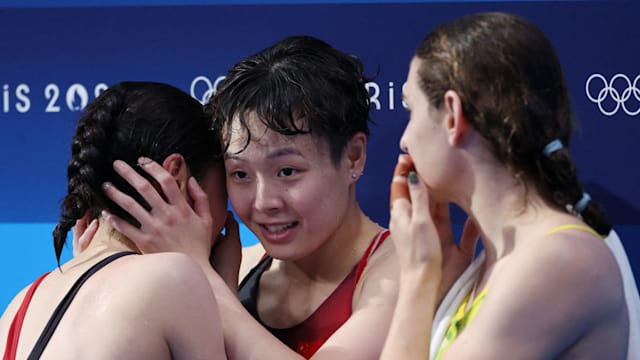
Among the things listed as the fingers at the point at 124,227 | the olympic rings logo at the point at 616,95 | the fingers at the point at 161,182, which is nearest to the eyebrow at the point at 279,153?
the fingers at the point at 161,182

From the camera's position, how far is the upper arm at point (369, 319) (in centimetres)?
163

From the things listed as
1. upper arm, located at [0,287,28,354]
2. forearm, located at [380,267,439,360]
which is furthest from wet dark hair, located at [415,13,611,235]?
upper arm, located at [0,287,28,354]

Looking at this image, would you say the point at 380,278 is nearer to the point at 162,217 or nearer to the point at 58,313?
the point at 162,217

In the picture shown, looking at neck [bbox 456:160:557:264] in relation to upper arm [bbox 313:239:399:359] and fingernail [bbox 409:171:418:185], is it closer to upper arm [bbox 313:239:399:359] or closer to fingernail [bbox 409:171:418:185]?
fingernail [bbox 409:171:418:185]

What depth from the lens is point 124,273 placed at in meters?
1.47

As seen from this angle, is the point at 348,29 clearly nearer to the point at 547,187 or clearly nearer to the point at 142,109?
the point at 142,109

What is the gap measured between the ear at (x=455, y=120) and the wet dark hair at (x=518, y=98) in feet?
0.03

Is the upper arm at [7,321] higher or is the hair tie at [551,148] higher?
the hair tie at [551,148]

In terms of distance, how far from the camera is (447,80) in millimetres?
1345

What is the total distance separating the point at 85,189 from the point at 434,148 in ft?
2.23

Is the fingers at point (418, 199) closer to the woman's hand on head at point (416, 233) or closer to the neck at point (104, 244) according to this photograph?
the woman's hand on head at point (416, 233)

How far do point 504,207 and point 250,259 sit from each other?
0.95m

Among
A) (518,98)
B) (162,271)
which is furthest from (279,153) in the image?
(518,98)

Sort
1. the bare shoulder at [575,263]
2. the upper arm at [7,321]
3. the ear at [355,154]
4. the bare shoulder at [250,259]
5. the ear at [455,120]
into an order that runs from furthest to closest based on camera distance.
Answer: the bare shoulder at [250,259]
the ear at [355,154]
the upper arm at [7,321]
the ear at [455,120]
the bare shoulder at [575,263]
